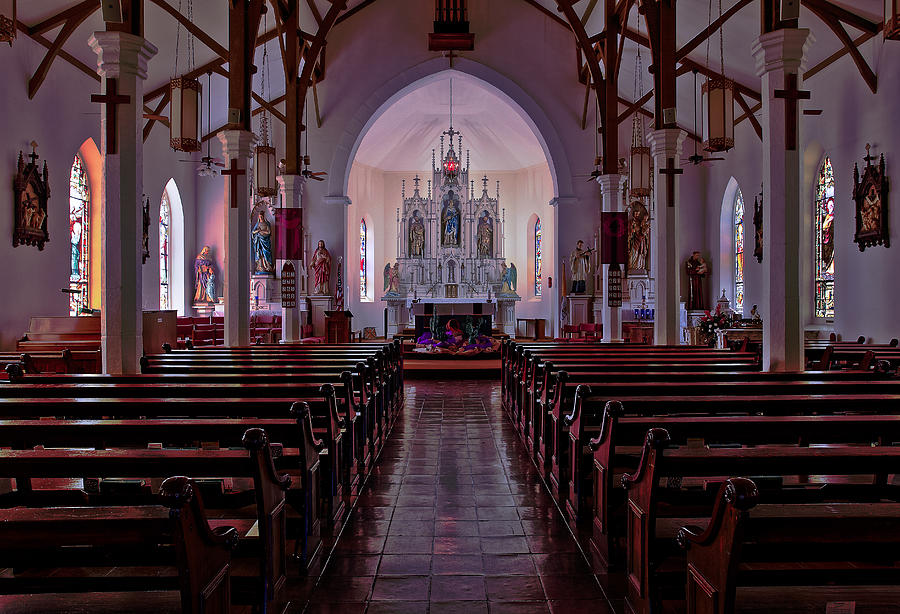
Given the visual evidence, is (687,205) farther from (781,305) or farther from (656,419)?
(656,419)

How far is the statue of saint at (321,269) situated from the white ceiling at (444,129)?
4724 mm

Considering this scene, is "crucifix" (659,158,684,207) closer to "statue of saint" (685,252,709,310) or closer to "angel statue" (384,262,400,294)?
"statue of saint" (685,252,709,310)

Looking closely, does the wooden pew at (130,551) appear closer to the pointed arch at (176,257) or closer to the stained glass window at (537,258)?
the pointed arch at (176,257)

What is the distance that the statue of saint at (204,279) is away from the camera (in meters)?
17.3

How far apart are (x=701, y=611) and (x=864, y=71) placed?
11332mm

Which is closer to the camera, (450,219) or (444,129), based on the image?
(450,219)

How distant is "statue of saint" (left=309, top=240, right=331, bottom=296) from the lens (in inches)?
676

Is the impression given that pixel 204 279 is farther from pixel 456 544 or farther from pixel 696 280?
pixel 456 544

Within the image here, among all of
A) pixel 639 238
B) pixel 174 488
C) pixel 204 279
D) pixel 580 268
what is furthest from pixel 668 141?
pixel 204 279

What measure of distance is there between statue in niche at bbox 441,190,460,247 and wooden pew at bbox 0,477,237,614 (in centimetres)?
1864

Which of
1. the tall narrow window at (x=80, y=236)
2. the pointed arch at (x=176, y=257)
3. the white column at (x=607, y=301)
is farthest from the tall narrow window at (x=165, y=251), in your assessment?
the white column at (x=607, y=301)

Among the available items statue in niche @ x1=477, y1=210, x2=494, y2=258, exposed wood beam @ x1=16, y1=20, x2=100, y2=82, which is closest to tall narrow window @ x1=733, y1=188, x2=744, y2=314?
statue in niche @ x1=477, y1=210, x2=494, y2=258

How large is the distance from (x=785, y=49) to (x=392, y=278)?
15290mm

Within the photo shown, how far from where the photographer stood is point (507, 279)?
21.0m
